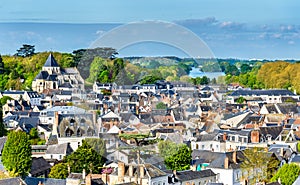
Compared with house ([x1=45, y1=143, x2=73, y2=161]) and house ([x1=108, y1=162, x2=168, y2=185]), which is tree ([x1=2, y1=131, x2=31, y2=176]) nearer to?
house ([x1=45, y1=143, x2=73, y2=161])

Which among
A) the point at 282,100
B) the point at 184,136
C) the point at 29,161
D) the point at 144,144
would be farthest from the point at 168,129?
the point at 282,100

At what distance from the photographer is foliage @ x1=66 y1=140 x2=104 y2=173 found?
25156mm

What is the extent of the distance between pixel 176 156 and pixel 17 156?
597 centimetres

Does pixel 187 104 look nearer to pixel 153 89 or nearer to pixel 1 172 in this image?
pixel 153 89

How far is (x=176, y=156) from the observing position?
24.5 metres

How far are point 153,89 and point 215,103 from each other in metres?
4.86

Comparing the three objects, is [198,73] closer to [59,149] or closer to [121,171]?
[121,171]

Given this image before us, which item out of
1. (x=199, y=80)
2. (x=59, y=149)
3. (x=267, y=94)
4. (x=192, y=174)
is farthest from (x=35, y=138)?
(x=267, y=94)

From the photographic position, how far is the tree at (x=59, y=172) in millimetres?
24891

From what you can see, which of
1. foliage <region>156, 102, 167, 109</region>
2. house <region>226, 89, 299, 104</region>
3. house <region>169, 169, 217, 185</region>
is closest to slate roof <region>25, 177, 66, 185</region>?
house <region>169, 169, 217, 185</region>

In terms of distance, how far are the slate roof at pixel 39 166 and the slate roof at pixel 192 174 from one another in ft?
19.5

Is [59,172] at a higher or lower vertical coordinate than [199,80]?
lower

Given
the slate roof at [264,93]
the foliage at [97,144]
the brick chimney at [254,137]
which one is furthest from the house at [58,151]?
the slate roof at [264,93]

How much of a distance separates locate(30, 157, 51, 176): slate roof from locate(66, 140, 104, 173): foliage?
4.24 feet
